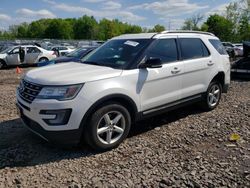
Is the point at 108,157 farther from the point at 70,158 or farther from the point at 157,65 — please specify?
the point at 157,65

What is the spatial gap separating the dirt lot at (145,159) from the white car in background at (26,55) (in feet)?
42.0

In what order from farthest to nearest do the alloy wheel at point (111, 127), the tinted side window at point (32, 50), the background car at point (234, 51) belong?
1. the background car at point (234, 51)
2. the tinted side window at point (32, 50)
3. the alloy wheel at point (111, 127)

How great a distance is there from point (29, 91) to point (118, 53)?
65.6 inches

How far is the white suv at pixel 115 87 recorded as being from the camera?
393 cm

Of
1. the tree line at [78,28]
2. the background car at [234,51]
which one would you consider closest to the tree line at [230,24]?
the tree line at [78,28]

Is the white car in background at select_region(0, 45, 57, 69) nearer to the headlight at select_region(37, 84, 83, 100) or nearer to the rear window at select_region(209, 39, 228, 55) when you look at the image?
the rear window at select_region(209, 39, 228, 55)

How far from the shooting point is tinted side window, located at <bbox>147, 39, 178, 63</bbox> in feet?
16.3

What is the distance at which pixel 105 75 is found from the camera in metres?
4.23

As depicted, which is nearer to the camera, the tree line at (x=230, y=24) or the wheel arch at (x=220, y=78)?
the wheel arch at (x=220, y=78)

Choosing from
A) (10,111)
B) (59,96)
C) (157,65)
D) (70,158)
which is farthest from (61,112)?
(10,111)

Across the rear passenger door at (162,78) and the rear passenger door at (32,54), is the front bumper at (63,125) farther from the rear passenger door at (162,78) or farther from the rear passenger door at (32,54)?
the rear passenger door at (32,54)

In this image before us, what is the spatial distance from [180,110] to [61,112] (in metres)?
3.47

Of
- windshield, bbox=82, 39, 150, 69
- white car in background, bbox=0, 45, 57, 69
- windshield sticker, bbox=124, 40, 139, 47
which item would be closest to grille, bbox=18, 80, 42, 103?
windshield, bbox=82, 39, 150, 69

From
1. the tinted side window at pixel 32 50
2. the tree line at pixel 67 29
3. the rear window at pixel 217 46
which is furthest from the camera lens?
the tree line at pixel 67 29
